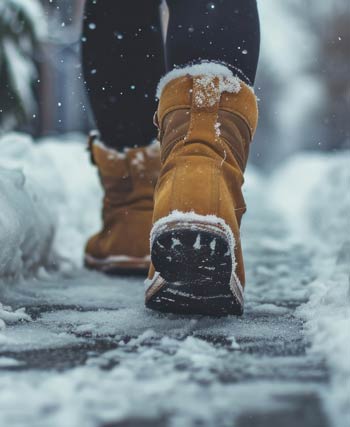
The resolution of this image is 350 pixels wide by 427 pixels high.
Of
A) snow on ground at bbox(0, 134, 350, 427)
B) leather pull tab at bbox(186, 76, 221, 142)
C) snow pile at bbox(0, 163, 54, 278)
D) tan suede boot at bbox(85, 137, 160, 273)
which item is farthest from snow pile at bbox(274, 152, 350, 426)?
snow pile at bbox(0, 163, 54, 278)

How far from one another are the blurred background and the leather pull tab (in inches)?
9.0

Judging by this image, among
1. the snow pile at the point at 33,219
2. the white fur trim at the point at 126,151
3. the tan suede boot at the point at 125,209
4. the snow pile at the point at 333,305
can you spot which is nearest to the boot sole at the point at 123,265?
the tan suede boot at the point at 125,209

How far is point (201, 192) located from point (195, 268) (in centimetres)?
13

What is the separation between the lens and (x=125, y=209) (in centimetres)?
177

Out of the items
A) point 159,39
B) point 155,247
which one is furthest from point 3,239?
point 159,39

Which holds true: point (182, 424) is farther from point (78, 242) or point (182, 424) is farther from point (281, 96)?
point (281, 96)

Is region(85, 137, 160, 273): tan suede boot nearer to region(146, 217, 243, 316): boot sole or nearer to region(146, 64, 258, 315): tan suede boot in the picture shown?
region(146, 64, 258, 315): tan suede boot

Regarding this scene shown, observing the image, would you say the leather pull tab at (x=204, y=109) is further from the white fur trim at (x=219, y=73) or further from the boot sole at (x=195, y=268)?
the boot sole at (x=195, y=268)

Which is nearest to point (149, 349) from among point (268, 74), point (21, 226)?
point (21, 226)

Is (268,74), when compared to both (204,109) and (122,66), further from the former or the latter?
(204,109)

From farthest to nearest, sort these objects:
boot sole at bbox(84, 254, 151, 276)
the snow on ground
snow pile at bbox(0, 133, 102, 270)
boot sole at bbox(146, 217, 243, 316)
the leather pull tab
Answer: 1. snow pile at bbox(0, 133, 102, 270)
2. boot sole at bbox(84, 254, 151, 276)
3. the leather pull tab
4. boot sole at bbox(146, 217, 243, 316)
5. the snow on ground

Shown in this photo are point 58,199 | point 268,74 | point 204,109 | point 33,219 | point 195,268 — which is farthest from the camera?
point 268,74

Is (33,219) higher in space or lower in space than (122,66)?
lower

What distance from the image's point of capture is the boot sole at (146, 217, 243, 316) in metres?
1.04
